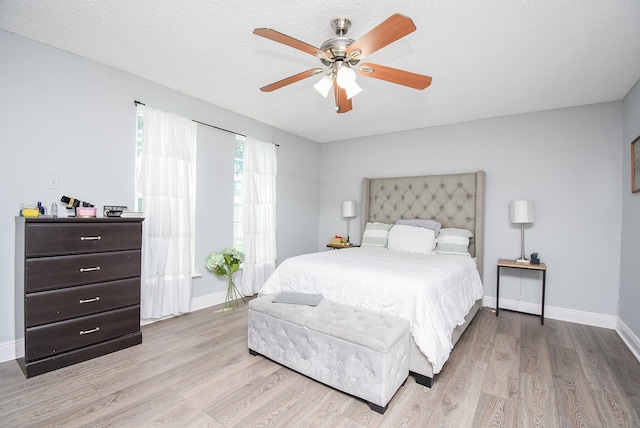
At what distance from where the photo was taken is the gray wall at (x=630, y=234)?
8.84 feet

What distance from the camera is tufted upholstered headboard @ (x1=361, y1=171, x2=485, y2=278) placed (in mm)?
3834

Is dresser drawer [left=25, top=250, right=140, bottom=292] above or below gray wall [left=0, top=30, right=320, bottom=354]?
below

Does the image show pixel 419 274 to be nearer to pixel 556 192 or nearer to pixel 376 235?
pixel 376 235

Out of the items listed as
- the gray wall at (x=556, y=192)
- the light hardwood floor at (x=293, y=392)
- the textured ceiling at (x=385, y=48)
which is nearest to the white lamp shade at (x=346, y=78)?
the textured ceiling at (x=385, y=48)

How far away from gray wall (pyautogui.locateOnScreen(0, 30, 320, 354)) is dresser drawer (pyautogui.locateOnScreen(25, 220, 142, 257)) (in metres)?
0.42

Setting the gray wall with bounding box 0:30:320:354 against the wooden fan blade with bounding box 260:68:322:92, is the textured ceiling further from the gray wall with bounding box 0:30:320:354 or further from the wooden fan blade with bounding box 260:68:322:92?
the wooden fan blade with bounding box 260:68:322:92

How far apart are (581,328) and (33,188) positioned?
544cm

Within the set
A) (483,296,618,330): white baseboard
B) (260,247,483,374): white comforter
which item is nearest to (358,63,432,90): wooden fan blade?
(260,247,483,374): white comforter

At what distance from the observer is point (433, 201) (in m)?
4.20

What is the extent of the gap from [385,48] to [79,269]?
9.77 ft

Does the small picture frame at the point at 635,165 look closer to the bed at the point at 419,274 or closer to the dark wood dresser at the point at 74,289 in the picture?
the bed at the point at 419,274

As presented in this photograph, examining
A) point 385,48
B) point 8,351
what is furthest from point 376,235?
point 8,351

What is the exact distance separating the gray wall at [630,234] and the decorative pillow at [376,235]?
2.49 meters

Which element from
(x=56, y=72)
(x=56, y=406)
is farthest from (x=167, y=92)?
(x=56, y=406)
